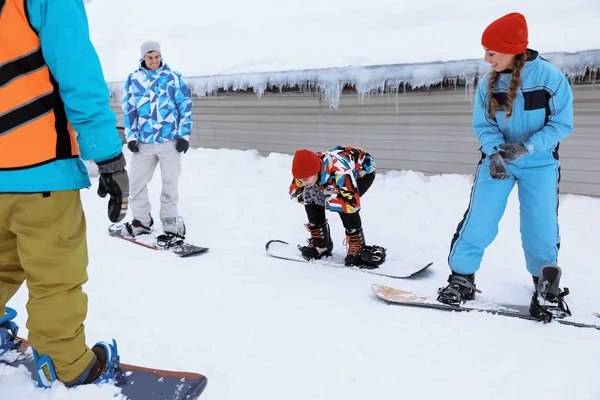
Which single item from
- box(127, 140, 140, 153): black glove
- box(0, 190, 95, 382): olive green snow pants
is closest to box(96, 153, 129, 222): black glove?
box(0, 190, 95, 382): olive green snow pants

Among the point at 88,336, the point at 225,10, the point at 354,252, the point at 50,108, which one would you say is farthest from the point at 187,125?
the point at 225,10

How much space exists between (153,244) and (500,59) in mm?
3903

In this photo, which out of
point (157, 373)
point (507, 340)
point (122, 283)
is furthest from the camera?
point (122, 283)

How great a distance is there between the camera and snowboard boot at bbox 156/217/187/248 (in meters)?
5.12

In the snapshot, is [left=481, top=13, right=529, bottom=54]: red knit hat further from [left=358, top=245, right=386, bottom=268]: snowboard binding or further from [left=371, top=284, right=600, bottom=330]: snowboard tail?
[left=358, top=245, right=386, bottom=268]: snowboard binding

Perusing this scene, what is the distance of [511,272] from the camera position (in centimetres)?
434

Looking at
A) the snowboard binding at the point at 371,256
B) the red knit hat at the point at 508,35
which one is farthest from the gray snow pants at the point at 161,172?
the red knit hat at the point at 508,35

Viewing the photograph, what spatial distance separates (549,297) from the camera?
129 inches

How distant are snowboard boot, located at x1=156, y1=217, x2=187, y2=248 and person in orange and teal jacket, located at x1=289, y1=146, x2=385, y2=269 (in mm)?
1453

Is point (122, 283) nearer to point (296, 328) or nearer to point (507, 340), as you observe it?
point (296, 328)

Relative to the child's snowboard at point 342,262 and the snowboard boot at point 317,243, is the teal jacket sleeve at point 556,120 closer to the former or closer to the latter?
the child's snowboard at point 342,262

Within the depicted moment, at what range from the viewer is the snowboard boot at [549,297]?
3.22m

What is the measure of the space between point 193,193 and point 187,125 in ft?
7.21

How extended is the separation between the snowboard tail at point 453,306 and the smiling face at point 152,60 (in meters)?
3.38
